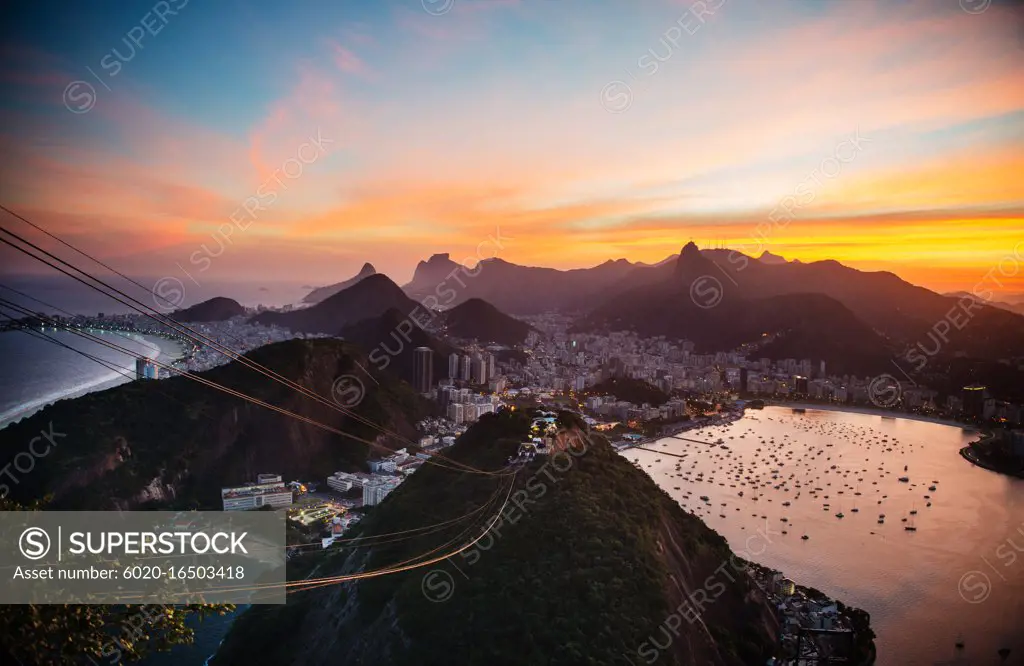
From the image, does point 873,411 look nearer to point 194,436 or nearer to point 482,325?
point 482,325

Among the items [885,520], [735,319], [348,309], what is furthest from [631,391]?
[348,309]

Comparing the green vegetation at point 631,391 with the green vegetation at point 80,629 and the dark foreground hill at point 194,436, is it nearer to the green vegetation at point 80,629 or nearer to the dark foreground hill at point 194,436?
the dark foreground hill at point 194,436

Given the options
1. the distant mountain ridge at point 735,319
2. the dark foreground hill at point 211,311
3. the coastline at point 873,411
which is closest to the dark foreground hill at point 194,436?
the coastline at point 873,411

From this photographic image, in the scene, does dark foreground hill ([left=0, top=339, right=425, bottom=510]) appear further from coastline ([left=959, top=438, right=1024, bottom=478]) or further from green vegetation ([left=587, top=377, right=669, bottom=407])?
coastline ([left=959, top=438, right=1024, bottom=478])

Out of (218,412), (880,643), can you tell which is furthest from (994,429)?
(218,412)

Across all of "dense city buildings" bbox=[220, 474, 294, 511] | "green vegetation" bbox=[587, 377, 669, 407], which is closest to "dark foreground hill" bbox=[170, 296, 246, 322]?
"green vegetation" bbox=[587, 377, 669, 407]

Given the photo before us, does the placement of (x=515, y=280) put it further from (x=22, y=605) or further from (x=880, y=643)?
(x=22, y=605)
